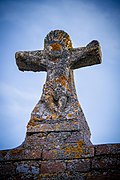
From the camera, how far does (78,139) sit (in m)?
4.66

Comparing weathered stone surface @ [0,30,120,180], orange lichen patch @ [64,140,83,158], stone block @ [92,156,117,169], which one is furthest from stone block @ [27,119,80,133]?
stone block @ [92,156,117,169]

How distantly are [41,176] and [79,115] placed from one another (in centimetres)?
129

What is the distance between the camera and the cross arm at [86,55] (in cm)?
573

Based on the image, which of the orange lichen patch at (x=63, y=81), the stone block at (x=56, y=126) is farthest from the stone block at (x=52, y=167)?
the orange lichen patch at (x=63, y=81)

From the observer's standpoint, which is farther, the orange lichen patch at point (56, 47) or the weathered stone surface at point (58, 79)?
the orange lichen patch at point (56, 47)

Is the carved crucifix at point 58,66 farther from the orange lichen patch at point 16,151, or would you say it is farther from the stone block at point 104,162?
the stone block at point 104,162

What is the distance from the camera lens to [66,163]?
4.43 metres

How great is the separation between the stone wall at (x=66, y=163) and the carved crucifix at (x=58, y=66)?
698 mm

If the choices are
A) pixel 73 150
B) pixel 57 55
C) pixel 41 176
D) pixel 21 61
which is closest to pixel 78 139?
pixel 73 150

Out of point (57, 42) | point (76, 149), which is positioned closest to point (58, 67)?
point (57, 42)

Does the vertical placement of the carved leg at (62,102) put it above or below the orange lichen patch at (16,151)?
above

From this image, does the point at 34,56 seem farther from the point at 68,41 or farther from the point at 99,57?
the point at 99,57

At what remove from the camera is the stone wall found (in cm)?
422

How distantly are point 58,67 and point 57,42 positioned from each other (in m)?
0.62
